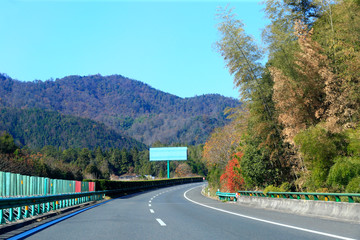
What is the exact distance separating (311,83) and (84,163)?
119 m

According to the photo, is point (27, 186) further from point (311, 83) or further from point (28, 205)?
point (311, 83)

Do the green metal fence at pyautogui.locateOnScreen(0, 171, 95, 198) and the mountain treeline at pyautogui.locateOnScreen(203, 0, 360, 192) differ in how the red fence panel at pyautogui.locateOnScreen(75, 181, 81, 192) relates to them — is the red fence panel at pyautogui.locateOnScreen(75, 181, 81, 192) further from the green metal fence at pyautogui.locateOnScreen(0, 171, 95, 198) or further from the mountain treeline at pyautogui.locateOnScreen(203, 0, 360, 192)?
the mountain treeline at pyautogui.locateOnScreen(203, 0, 360, 192)

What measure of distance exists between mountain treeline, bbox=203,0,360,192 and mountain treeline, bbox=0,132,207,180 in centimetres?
3389

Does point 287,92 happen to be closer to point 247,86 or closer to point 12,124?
point 247,86

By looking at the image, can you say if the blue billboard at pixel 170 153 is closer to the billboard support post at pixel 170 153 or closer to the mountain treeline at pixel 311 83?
the billboard support post at pixel 170 153

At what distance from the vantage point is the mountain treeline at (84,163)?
5456cm

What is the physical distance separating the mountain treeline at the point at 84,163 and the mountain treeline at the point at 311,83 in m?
33.9

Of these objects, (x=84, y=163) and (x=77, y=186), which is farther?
(x=84, y=163)

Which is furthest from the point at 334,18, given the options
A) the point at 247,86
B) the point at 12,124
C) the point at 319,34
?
the point at 12,124

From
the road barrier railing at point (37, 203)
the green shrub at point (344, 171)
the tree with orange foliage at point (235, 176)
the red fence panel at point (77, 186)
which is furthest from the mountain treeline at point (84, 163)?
the green shrub at point (344, 171)

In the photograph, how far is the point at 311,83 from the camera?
15547mm

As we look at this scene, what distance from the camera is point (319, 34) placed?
1717cm

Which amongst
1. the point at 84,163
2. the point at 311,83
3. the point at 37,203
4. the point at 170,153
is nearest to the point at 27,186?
the point at 37,203

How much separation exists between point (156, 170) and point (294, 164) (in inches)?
5251
